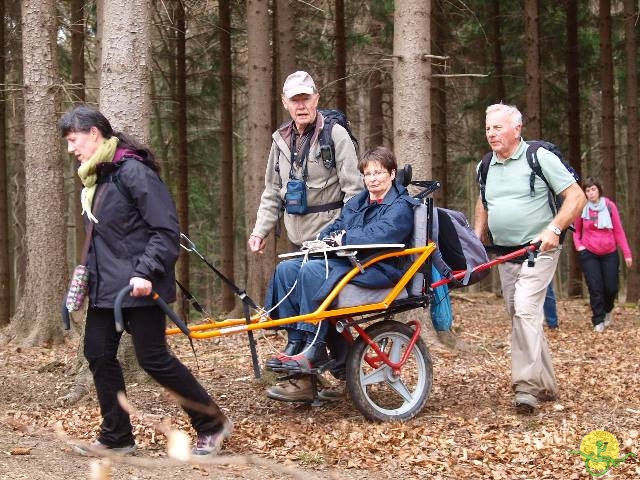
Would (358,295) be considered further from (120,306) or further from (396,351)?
(120,306)

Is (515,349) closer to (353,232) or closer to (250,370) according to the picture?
(353,232)

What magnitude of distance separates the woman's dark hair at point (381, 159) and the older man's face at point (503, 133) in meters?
0.85

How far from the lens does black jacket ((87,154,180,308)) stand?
4.96 metres

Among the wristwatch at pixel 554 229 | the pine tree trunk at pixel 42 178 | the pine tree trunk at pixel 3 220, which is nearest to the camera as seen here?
the wristwatch at pixel 554 229

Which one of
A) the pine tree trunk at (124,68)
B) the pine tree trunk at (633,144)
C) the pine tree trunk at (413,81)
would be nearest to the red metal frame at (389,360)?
the pine tree trunk at (124,68)

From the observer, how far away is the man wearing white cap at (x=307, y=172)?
6.33 metres

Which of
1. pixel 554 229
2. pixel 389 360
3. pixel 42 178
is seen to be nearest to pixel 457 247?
pixel 554 229

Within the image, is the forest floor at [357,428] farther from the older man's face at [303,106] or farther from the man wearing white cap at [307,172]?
the older man's face at [303,106]

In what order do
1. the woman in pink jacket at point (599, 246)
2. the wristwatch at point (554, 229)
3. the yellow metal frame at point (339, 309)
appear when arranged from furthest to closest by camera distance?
the woman in pink jacket at point (599, 246), the wristwatch at point (554, 229), the yellow metal frame at point (339, 309)

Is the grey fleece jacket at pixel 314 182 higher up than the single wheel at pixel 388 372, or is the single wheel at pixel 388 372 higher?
the grey fleece jacket at pixel 314 182

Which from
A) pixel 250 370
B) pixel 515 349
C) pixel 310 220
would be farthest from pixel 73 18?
pixel 515 349

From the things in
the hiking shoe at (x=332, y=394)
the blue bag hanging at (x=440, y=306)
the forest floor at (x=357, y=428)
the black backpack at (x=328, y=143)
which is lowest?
the forest floor at (x=357, y=428)

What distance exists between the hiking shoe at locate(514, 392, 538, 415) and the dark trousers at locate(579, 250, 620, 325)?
21.0 ft

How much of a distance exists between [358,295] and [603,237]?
7509mm
